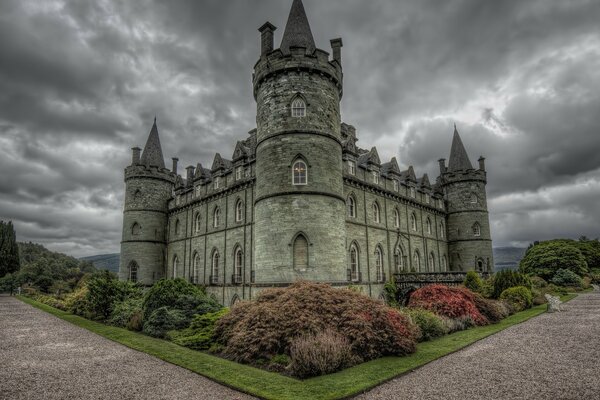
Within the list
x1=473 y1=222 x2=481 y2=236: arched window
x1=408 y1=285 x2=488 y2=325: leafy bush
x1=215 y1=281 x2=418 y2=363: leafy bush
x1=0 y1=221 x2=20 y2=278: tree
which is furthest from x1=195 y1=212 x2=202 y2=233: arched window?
x1=0 y1=221 x2=20 y2=278: tree

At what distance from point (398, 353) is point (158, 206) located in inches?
1214

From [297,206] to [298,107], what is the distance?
5.76 meters

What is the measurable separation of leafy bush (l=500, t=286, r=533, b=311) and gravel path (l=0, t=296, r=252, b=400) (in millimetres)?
19190

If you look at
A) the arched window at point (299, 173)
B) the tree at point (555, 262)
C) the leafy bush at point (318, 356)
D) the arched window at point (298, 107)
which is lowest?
the leafy bush at point (318, 356)

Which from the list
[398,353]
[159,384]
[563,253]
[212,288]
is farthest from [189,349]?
[563,253]

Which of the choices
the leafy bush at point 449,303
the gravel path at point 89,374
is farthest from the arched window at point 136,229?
the leafy bush at point 449,303

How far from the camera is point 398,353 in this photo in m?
10.4

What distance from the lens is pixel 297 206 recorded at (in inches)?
747

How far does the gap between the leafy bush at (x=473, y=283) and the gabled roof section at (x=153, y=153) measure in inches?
1171

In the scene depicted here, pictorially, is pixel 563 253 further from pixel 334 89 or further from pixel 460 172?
pixel 334 89

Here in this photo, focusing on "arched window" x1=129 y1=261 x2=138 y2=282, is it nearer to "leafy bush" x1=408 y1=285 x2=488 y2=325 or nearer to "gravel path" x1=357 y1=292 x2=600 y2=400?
"leafy bush" x1=408 y1=285 x2=488 y2=325

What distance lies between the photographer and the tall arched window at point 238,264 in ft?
82.9

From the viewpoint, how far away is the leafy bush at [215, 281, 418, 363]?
33.6 feet

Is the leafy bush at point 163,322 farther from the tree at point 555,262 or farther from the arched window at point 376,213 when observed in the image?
the tree at point 555,262
